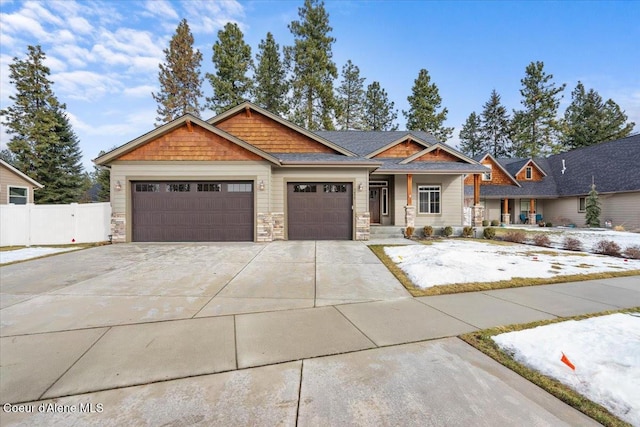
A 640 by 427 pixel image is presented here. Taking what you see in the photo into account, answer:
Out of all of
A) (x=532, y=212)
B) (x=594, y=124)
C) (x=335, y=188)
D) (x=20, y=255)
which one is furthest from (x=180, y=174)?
(x=594, y=124)

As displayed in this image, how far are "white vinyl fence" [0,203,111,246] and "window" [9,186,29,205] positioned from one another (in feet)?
25.5

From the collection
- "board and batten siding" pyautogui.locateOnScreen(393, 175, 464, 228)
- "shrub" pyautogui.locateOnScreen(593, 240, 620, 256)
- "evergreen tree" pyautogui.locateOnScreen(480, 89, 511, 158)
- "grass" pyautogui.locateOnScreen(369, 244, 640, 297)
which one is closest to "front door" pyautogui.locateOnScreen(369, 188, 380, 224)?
"board and batten siding" pyautogui.locateOnScreen(393, 175, 464, 228)

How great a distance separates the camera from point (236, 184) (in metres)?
10.9

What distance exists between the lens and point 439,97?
30.1 metres

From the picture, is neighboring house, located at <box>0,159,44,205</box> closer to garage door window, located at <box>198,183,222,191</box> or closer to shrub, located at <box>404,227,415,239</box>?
garage door window, located at <box>198,183,222,191</box>

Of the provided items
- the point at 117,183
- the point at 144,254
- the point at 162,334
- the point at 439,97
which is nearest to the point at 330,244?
the point at 144,254

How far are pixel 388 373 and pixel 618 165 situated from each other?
88.5 ft

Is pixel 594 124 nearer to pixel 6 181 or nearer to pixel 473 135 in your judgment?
pixel 473 135

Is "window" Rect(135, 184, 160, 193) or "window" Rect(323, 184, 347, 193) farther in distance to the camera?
"window" Rect(323, 184, 347, 193)

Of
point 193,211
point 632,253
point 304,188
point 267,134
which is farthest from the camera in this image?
point 267,134

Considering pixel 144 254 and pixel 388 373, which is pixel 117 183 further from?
pixel 388 373

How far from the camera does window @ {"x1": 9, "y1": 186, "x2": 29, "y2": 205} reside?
16092 millimetres

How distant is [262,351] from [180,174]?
31.3ft

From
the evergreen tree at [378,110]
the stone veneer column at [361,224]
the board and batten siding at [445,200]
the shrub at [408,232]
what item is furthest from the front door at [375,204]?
the evergreen tree at [378,110]
